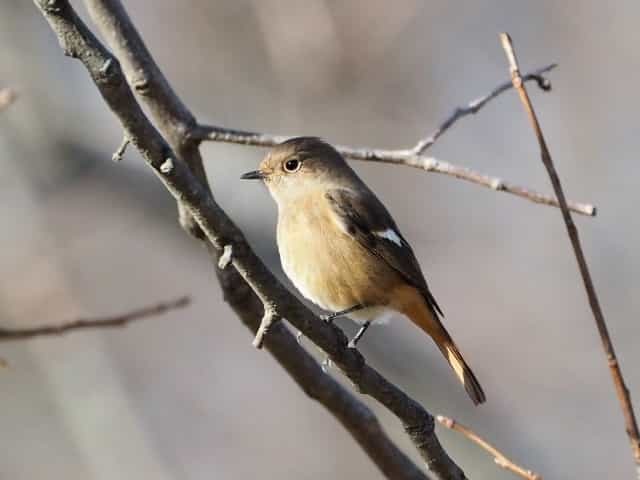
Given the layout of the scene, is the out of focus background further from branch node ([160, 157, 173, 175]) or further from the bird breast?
branch node ([160, 157, 173, 175])

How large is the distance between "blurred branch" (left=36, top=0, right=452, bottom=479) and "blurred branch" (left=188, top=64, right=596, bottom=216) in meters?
0.23

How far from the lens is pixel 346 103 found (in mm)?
8156

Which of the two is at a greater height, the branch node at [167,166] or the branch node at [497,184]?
the branch node at [497,184]

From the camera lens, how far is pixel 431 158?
282 cm

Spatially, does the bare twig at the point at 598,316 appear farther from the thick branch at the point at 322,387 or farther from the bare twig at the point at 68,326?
the thick branch at the point at 322,387

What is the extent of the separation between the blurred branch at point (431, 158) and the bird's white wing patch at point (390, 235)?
1.14m

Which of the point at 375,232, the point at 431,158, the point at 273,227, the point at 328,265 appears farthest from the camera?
the point at 273,227

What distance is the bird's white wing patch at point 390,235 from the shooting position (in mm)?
4227

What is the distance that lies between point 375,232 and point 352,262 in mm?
270

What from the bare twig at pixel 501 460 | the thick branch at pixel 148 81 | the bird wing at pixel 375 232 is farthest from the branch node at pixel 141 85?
the bare twig at pixel 501 460

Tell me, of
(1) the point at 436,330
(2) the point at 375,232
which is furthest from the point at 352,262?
(1) the point at 436,330

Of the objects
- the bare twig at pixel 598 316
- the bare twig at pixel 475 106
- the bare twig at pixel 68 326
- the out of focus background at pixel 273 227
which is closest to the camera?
the bare twig at pixel 598 316

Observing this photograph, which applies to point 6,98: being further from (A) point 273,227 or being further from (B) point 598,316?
(A) point 273,227

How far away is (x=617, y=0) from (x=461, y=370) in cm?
586
